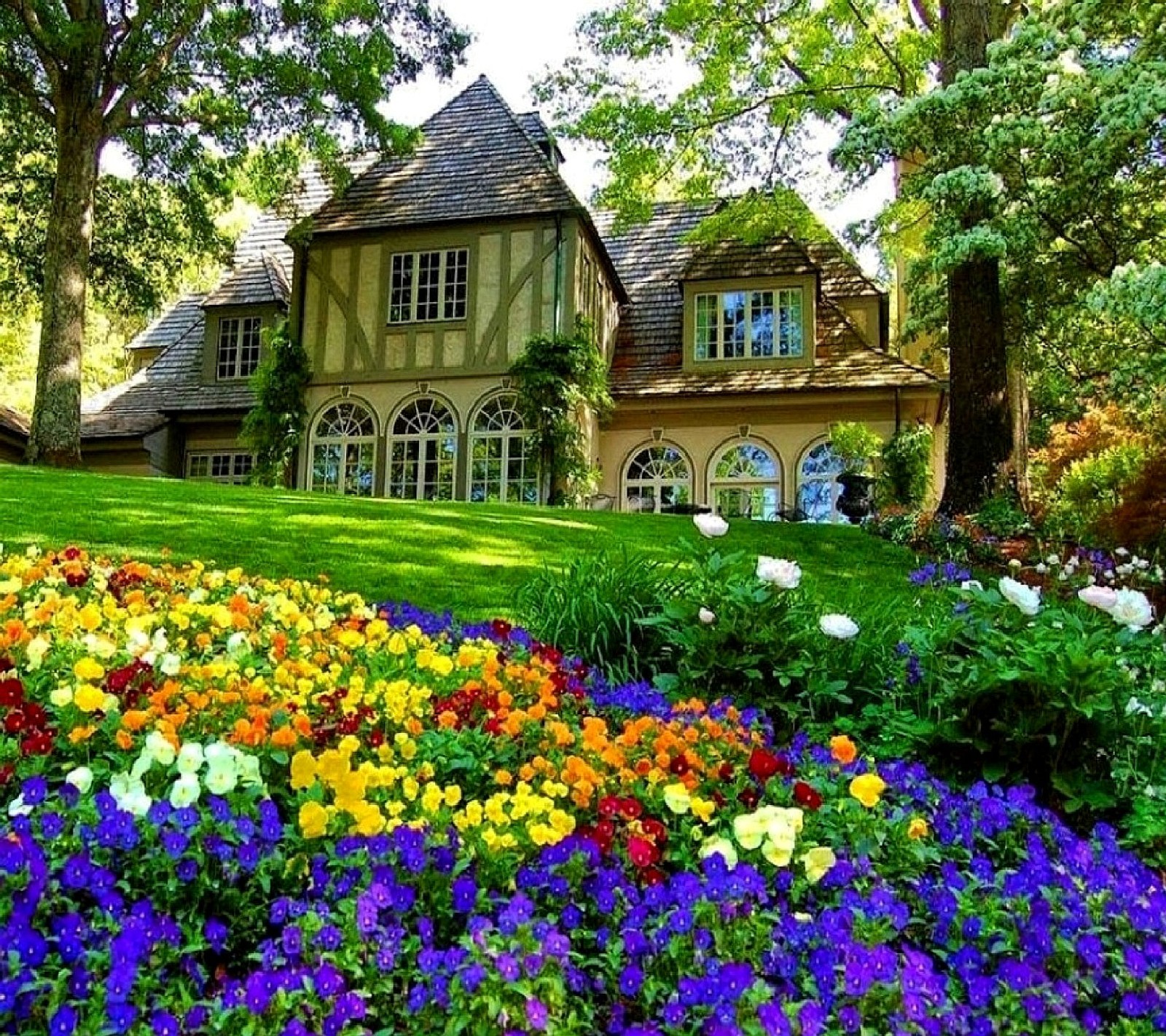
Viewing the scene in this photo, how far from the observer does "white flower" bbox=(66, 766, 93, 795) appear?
7.64ft

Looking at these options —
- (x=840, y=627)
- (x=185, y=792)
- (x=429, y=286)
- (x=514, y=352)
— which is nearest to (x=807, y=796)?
(x=840, y=627)

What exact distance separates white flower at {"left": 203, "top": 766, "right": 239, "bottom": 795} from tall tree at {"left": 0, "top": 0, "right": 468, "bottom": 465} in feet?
45.5

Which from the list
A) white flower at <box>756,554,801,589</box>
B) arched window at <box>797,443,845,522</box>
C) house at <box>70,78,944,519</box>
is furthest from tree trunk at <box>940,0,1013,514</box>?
white flower at <box>756,554,801,589</box>

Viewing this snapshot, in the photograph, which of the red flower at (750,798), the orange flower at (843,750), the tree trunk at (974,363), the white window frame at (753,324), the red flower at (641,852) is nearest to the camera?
the red flower at (641,852)

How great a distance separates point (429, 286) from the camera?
1683cm

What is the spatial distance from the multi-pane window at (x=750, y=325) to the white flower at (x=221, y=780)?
621 inches

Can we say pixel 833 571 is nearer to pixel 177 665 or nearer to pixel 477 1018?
pixel 177 665

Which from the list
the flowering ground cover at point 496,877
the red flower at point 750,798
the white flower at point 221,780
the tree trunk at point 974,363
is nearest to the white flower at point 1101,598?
the flowering ground cover at point 496,877

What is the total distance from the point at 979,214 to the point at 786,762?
7.74 m

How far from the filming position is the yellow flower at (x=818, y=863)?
2416 millimetres

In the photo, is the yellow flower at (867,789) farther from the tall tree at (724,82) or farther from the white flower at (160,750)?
the tall tree at (724,82)

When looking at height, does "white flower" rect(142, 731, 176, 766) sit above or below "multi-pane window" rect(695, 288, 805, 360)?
below

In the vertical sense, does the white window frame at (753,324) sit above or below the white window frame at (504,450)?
above

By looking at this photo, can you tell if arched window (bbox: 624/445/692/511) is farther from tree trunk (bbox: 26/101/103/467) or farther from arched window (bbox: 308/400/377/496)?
tree trunk (bbox: 26/101/103/467)
